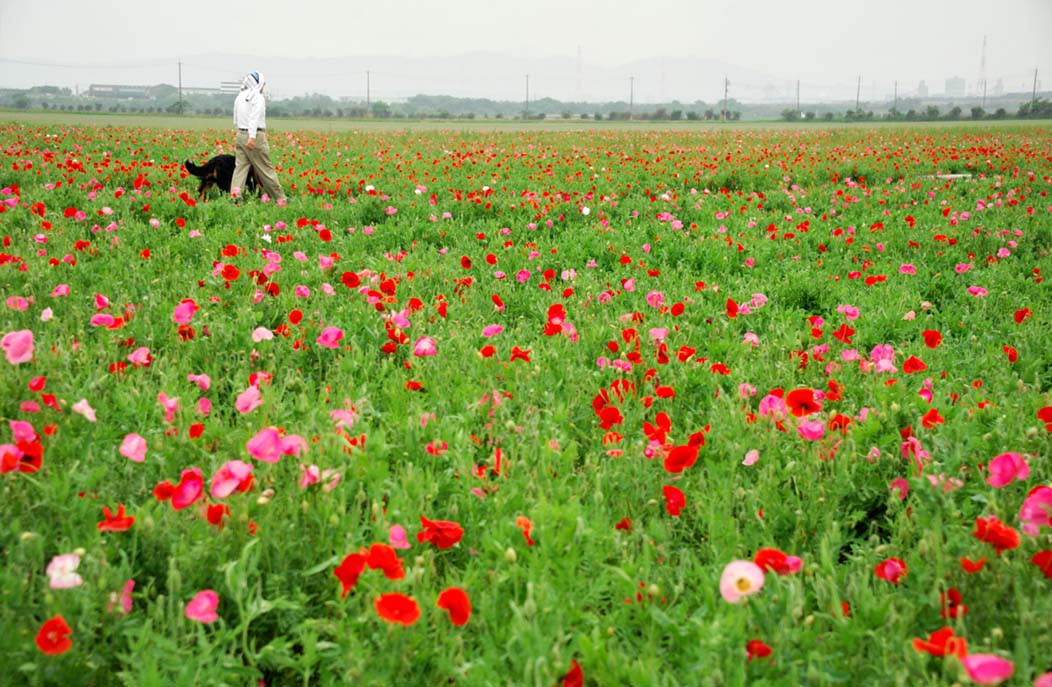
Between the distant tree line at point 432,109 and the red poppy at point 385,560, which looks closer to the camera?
the red poppy at point 385,560

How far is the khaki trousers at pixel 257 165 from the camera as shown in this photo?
823 centimetres

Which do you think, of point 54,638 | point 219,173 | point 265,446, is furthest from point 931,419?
point 219,173

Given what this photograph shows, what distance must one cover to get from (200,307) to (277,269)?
2.43ft

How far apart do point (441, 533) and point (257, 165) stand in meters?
7.28

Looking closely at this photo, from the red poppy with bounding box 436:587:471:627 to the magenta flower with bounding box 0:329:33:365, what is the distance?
5.15 ft

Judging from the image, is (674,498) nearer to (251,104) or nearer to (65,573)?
(65,573)

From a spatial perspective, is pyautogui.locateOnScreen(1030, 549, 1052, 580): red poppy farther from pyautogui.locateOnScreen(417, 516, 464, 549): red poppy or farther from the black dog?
the black dog

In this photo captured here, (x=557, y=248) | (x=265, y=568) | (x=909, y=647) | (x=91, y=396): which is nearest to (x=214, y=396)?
(x=91, y=396)

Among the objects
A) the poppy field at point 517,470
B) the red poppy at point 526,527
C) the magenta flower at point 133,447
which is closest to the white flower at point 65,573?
the poppy field at point 517,470

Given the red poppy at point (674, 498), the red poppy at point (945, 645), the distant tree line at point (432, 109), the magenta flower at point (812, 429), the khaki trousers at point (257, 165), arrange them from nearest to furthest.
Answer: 1. the red poppy at point (945, 645)
2. the red poppy at point (674, 498)
3. the magenta flower at point (812, 429)
4. the khaki trousers at point (257, 165)
5. the distant tree line at point (432, 109)

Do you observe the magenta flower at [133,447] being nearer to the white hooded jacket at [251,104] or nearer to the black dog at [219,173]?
the white hooded jacket at [251,104]

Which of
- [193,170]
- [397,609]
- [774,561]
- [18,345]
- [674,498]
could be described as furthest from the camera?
[193,170]

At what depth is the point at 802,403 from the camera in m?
2.70

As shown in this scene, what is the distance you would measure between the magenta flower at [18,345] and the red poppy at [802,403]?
2.41m
